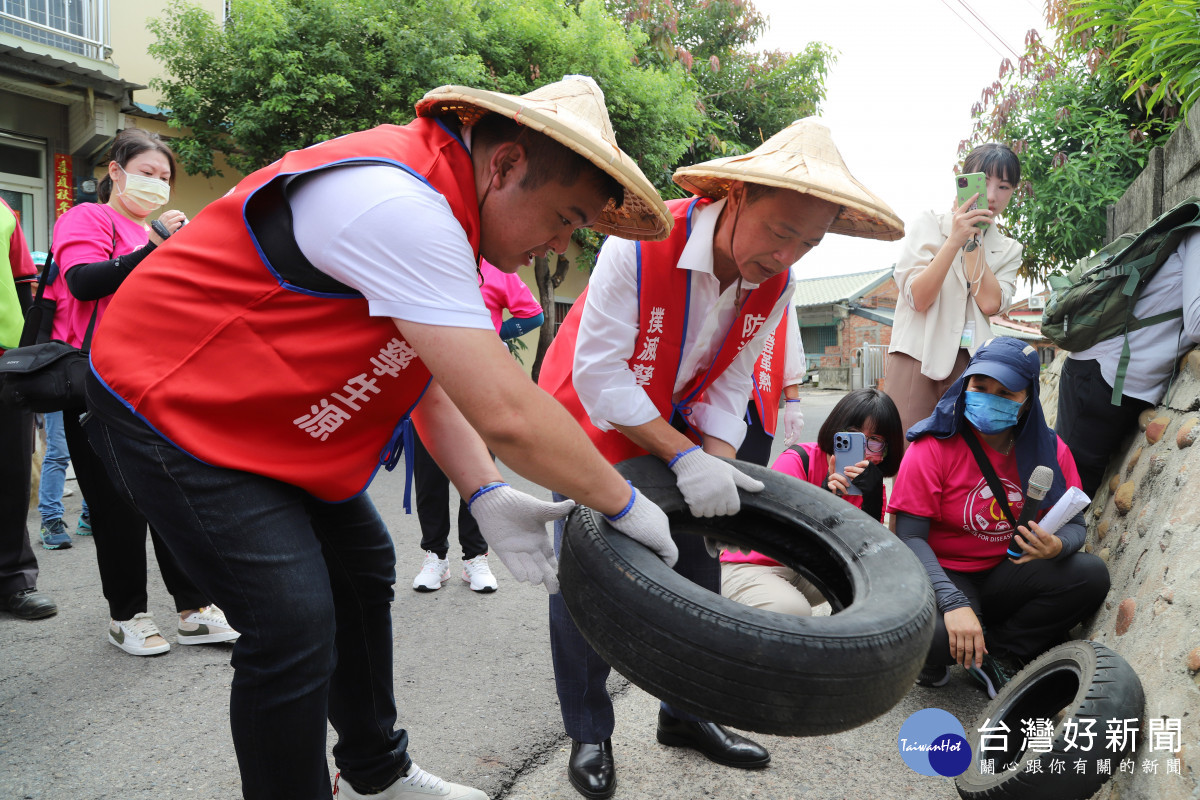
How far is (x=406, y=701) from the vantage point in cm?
264

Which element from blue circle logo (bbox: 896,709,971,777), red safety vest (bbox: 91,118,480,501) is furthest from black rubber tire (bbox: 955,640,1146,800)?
red safety vest (bbox: 91,118,480,501)

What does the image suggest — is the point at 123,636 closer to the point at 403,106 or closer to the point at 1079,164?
the point at 1079,164

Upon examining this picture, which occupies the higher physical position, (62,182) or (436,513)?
(62,182)

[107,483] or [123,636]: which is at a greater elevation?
[107,483]

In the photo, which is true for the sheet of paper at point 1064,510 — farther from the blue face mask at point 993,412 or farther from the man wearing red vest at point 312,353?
the man wearing red vest at point 312,353

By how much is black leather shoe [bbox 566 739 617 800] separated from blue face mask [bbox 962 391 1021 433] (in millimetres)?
1681

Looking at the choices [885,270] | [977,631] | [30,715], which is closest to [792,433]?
[977,631]

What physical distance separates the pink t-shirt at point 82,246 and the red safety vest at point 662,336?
6.01ft

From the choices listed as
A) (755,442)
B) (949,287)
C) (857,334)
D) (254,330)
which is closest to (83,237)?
(254,330)

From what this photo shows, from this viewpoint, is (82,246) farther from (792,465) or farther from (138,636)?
(792,465)

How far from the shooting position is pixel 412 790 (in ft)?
6.29

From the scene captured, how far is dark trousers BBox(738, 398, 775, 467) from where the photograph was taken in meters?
3.03

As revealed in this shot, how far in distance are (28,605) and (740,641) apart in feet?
10.8

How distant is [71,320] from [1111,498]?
421 cm
